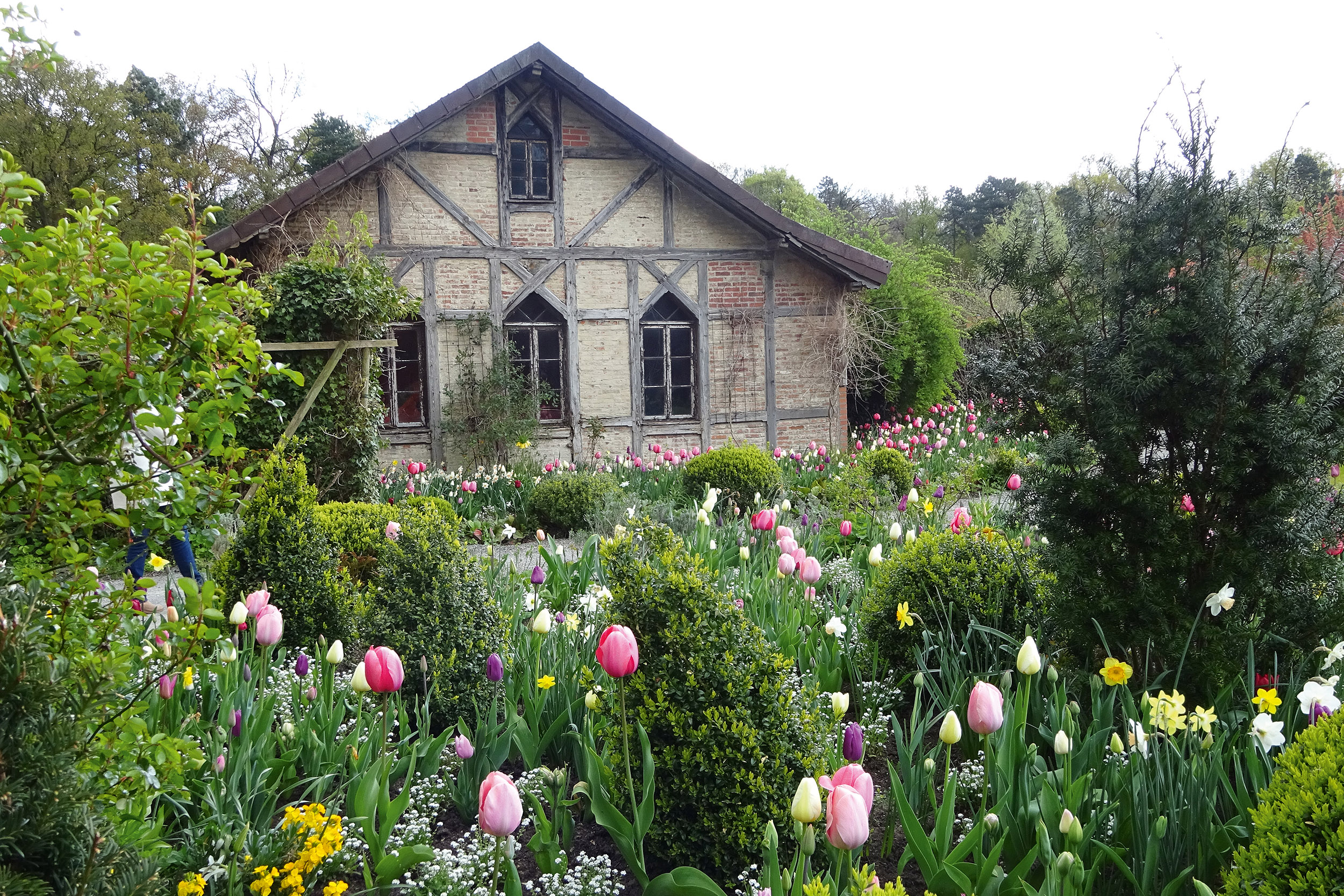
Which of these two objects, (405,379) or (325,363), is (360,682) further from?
(405,379)

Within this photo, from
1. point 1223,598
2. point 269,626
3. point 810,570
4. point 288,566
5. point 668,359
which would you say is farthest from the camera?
point 668,359

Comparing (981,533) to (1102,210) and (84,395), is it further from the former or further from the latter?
(84,395)

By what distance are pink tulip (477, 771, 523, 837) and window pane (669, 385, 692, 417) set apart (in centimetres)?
1097

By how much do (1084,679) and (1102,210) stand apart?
5.61 ft

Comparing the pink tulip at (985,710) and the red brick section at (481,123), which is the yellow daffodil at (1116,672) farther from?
the red brick section at (481,123)

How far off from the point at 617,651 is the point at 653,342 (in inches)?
413

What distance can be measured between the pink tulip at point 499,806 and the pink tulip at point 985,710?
42.9 inches

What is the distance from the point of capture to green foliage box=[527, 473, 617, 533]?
8.45 meters

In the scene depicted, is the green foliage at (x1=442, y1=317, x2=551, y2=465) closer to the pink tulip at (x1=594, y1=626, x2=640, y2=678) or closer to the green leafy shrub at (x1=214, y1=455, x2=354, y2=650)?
the green leafy shrub at (x1=214, y1=455, x2=354, y2=650)

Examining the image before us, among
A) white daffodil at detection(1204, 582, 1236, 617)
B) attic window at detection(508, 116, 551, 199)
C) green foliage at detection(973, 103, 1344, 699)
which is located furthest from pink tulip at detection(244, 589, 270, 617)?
attic window at detection(508, 116, 551, 199)

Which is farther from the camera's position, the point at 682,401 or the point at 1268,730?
the point at 682,401

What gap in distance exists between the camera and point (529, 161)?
38.8 ft

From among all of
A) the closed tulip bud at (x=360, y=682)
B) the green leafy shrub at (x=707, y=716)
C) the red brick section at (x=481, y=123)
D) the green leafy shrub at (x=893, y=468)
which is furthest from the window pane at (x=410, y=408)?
the green leafy shrub at (x=707, y=716)

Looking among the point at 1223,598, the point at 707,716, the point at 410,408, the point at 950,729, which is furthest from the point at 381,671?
the point at 410,408
